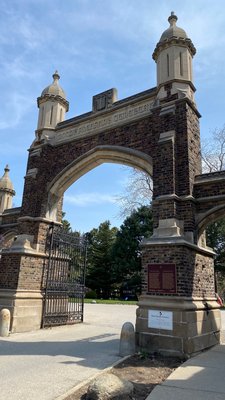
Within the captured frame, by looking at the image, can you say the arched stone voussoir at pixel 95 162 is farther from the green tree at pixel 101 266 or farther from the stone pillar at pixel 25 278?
the green tree at pixel 101 266

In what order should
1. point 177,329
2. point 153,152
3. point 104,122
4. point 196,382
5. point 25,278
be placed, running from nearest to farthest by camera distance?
point 196,382
point 177,329
point 153,152
point 25,278
point 104,122

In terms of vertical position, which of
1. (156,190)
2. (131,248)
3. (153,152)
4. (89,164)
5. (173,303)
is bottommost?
(173,303)

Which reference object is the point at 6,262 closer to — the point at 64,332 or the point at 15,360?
the point at 64,332

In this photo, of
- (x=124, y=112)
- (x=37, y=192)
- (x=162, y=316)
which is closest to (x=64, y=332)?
(x=162, y=316)

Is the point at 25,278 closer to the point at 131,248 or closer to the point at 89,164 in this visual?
the point at 89,164

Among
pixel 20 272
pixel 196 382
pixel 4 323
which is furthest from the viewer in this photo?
pixel 20 272

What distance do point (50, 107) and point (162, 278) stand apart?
29.1 feet

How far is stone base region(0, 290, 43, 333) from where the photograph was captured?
34.7ft

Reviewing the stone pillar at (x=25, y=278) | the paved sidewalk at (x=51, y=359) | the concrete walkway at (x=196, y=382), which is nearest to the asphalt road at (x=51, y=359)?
the paved sidewalk at (x=51, y=359)

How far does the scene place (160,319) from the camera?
801 centimetres

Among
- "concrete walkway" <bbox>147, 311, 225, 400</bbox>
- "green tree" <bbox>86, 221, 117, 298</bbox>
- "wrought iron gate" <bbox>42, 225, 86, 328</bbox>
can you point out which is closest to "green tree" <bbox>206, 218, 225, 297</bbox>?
"green tree" <bbox>86, 221, 117, 298</bbox>

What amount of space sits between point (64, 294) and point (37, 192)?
3.92 m

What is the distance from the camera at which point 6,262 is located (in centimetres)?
1156

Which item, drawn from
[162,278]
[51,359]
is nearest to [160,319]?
[162,278]
